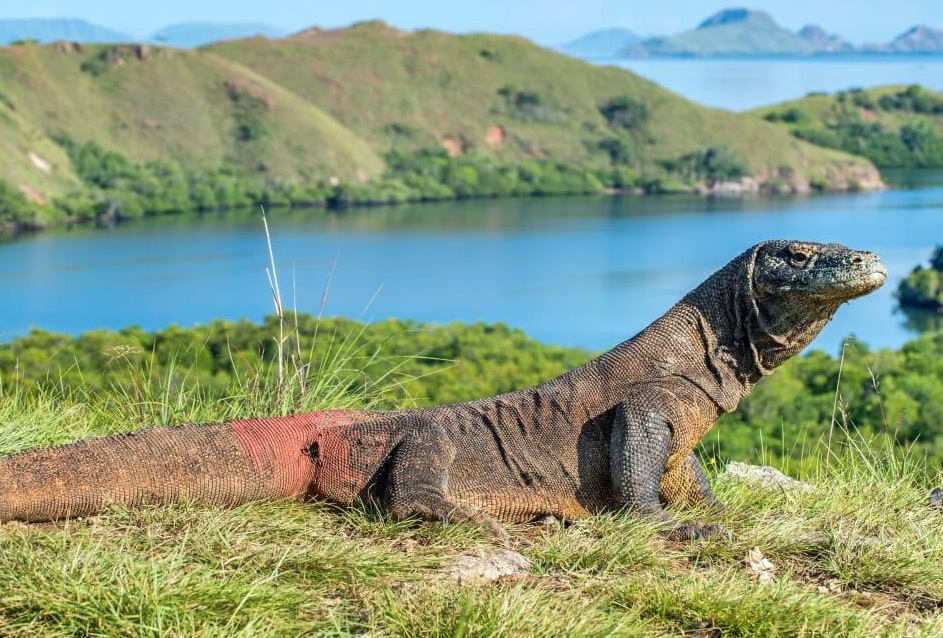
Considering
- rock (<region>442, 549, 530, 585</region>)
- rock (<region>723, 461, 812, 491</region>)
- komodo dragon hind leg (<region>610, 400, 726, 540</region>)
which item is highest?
komodo dragon hind leg (<region>610, 400, 726, 540</region>)

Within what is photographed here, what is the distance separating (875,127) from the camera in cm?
18612

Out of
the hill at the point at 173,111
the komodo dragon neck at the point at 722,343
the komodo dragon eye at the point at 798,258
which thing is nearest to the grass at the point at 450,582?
the komodo dragon neck at the point at 722,343

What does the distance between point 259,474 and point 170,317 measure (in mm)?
60872

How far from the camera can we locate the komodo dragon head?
4812 mm

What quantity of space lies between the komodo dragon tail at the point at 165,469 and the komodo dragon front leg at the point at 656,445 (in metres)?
1.20

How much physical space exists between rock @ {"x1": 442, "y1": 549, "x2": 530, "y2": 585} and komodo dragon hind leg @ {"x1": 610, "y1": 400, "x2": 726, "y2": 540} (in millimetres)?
812

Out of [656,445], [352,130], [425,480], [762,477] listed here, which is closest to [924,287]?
[762,477]

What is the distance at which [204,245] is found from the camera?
307ft

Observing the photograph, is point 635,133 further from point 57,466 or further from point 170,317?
point 57,466

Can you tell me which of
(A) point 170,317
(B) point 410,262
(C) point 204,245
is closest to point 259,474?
(A) point 170,317

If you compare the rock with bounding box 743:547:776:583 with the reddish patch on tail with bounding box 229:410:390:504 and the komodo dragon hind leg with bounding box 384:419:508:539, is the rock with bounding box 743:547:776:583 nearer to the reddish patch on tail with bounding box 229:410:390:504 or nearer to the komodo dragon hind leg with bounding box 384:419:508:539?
the komodo dragon hind leg with bounding box 384:419:508:539

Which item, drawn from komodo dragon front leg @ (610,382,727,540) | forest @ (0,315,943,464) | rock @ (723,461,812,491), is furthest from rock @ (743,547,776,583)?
forest @ (0,315,943,464)

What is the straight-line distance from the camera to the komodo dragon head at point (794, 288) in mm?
4812

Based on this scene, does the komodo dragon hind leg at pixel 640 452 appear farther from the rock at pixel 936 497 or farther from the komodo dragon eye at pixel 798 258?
the rock at pixel 936 497
